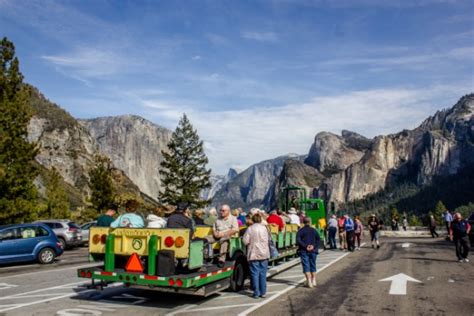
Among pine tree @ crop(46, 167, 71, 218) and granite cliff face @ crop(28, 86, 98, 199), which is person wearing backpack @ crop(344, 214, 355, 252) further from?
granite cliff face @ crop(28, 86, 98, 199)

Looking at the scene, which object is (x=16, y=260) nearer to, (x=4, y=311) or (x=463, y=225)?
(x=4, y=311)

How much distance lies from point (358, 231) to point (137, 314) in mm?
17984

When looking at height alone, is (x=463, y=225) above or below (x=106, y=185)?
below

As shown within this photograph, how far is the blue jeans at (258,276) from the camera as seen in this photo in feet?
33.6

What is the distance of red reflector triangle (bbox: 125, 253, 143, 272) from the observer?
29.7 ft

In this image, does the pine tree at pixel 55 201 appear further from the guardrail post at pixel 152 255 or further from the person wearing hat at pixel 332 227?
the guardrail post at pixel 152 255

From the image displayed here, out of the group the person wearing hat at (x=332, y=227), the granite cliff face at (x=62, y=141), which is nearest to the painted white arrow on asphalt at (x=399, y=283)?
the person wearing hat at (x=332, y=227)

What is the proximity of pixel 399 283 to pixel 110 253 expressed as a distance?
765cm

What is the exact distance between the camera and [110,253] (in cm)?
942

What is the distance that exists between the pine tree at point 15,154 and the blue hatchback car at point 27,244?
7706 millimetres

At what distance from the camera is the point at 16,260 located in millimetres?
17359

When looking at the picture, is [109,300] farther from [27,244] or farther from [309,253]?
[27,244]

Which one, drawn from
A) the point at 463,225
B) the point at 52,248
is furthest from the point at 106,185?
the point at 463,225

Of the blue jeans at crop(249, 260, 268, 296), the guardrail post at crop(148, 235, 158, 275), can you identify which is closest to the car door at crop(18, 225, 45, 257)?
the guardrail post at crop(148, 235, 158, 275)
